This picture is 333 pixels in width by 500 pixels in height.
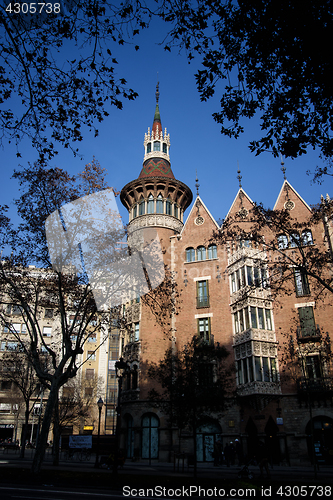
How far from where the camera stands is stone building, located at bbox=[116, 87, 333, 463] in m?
27.7

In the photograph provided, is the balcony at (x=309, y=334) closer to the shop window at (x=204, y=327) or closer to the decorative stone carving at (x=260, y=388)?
the decorative stone carving at (x=260, y=388)

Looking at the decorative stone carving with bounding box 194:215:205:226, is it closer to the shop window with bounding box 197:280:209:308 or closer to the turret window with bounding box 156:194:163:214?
the turret window with bounding box 156:194:163:214

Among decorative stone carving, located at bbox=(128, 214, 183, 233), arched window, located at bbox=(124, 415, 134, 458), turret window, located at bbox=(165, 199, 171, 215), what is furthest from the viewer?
turret window, located at bbox=(165, 199, 171, 215)

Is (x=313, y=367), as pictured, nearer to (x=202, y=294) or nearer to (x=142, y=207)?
(x=202, y=294)

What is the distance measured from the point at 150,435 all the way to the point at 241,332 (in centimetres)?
1100

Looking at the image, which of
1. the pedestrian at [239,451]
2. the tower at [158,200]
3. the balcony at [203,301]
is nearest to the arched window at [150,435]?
the pedestrian at [239,451]

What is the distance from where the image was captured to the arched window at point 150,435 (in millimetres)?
30781

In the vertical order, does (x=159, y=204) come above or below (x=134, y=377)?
above

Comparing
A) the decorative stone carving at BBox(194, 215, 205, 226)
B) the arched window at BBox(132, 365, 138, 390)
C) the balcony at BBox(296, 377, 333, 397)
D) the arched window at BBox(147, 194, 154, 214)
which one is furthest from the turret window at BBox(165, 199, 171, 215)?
the balcony at BBox(296, 377, 333, 397)

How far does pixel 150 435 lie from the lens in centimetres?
3127

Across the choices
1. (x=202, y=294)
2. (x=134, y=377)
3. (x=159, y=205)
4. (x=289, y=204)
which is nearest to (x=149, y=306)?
(x=202, y=294)

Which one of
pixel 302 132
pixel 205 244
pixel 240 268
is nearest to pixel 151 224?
pixel 205 244

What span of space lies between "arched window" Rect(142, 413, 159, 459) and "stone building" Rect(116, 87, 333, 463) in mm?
74

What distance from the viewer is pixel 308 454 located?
2714cm
